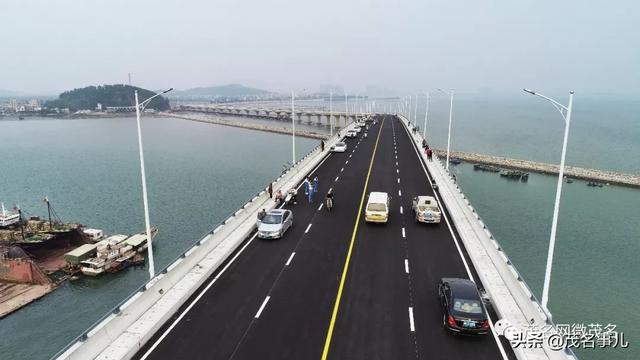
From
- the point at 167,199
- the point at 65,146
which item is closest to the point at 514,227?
the point at 167,199

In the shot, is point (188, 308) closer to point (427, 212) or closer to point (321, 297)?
point (321, 297)

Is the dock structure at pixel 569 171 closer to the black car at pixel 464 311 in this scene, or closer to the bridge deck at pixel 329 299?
the bridge deck at pixel 329 299

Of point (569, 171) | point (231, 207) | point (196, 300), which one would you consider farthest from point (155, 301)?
point (569, 171)

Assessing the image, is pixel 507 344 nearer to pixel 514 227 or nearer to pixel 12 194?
pixel 514 227

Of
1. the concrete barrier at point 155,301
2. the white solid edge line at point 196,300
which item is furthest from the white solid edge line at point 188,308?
the concrete barrier at point 155,301

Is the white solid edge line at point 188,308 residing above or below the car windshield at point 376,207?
below

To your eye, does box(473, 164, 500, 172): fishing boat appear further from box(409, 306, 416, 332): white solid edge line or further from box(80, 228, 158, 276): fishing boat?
box(409, 306, 416, 332): white solid edge line
